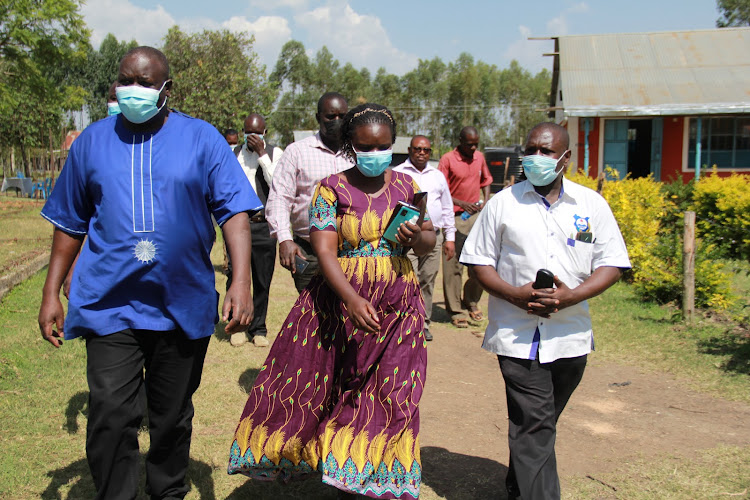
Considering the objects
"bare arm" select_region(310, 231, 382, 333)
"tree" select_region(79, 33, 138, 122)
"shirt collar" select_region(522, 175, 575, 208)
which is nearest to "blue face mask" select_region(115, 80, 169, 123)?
"bare arm" select_region(310, 231, 382, 333)

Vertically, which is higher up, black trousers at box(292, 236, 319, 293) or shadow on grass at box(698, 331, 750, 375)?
black trousers at box(292, 236, 319, 293)

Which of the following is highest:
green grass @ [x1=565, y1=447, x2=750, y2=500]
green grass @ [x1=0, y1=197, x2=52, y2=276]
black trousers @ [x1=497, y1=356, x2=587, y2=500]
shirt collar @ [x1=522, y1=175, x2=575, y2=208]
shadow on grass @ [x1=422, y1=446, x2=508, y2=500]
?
shirt collar @ [x1=522, y1=175, x2=575, y2=208]

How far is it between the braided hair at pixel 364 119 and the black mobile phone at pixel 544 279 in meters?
1.07

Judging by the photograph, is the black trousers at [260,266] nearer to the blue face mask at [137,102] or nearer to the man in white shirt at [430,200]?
the man in white shirt at [430,200]

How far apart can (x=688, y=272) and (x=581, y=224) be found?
15.7 feet

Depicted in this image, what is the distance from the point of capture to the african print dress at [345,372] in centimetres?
341

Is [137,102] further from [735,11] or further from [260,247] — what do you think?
[735,11]

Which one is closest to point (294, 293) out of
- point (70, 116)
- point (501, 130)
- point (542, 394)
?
point (542, 394)

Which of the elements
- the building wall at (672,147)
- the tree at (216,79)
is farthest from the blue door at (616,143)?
the tree at (216,79)

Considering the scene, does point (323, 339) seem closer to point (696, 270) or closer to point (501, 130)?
point (696, 270)

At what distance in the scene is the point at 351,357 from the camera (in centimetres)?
356

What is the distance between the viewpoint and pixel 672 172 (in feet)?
63.4

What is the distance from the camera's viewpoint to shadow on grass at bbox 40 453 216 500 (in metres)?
3.72

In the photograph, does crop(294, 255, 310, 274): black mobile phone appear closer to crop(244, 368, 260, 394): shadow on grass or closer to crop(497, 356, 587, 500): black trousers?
crop(244, 368, 260, 394): shadow on grass
